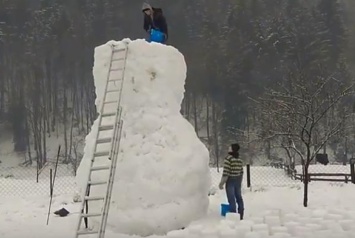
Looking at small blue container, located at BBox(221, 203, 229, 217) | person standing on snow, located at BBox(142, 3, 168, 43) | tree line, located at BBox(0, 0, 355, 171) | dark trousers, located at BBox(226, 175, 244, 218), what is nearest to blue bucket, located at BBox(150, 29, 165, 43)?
person standing on snow, located at BBox(142, 3, 168, 43)

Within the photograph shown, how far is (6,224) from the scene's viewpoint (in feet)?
34.1

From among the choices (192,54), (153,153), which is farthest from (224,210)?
(192,54)

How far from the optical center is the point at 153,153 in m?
8.80

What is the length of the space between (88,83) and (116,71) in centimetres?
5562

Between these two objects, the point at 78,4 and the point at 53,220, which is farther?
the point at 78,4

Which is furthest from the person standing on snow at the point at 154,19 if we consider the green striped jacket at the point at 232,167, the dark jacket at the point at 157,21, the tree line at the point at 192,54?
the tree line at the point at 192,54

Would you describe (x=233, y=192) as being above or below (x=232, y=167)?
below

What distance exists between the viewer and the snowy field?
8.45m

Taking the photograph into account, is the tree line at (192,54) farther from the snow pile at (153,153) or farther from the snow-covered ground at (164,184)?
the snow pile at (153,153)

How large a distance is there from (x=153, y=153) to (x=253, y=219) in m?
Answer: 2.54

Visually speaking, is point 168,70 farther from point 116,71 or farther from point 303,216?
point 303,216

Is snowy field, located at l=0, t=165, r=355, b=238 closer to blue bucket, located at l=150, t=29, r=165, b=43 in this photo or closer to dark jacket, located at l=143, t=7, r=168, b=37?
blue bucket, located at l=150, t=29, r=165, b=43

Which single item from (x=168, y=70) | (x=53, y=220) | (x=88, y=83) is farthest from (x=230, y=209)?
(x=88, y=83)

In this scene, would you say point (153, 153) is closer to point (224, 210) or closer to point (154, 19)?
point (224, 210)
